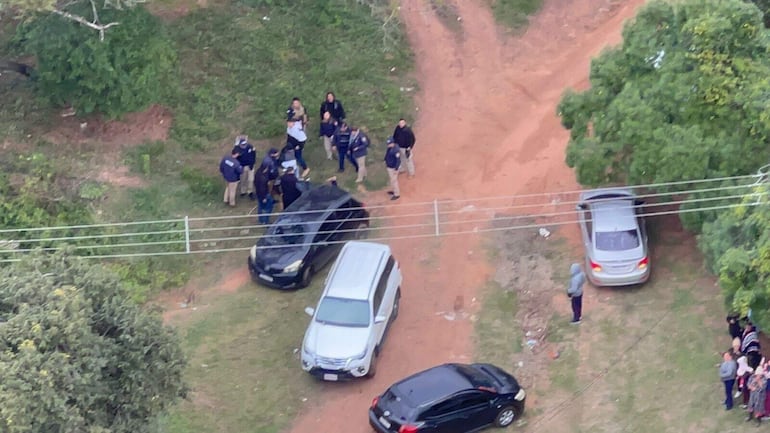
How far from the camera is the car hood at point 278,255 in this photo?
891 inches

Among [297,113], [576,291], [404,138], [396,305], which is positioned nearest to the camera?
[576,291]

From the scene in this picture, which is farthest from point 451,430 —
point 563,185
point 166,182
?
point 166,182

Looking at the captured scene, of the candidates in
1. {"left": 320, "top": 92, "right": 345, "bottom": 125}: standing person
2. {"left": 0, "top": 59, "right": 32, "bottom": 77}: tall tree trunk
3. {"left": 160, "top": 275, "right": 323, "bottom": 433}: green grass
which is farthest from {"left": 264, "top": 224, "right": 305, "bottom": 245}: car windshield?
{"left": 0, "top": 59, "right": 32, "bottom": 77}: tall tree trunk

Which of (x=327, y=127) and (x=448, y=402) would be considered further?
(x=327, y=127)

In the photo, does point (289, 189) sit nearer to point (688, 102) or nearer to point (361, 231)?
point (361, 231)

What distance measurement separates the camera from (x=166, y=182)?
25766 mm

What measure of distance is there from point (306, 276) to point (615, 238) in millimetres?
6612

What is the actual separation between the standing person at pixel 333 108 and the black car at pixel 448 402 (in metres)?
9.15

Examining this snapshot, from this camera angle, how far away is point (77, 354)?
14430 millimetres

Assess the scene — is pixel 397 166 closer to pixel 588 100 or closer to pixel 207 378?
pixel 588 100

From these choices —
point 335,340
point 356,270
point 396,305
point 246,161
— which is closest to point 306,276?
point 356,270

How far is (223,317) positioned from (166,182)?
16.1ft

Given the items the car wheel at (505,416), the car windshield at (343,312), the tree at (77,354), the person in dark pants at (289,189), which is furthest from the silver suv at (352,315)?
the tree at (77,354)

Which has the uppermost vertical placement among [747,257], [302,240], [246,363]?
[747,257]
